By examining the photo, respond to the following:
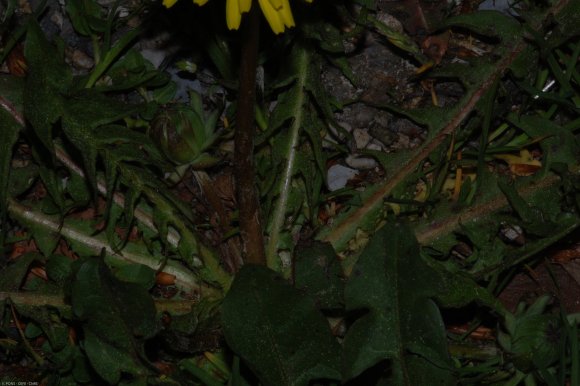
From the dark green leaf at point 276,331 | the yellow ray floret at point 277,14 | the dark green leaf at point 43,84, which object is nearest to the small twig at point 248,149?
the yellow ray floret at point 277,14

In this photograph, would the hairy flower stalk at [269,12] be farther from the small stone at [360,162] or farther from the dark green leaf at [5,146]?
the small stone at [360,162]

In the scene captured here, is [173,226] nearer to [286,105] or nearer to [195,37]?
[286,105]

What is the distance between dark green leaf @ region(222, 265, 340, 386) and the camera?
8.68 feet

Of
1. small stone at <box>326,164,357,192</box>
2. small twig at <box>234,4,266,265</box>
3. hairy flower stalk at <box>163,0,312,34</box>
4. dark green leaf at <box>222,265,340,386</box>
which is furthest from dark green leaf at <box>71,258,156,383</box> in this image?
small stone at <box>326,164,357,192</box>

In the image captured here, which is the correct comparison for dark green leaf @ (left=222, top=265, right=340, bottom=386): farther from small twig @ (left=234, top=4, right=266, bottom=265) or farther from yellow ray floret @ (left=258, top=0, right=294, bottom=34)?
yellow ray floret @ (left=258, top=0, right=294, bottom=34)

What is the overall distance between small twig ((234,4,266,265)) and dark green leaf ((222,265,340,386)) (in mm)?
428

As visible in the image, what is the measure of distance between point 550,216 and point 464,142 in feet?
1.59

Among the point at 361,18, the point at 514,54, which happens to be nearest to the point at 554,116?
the point at 514,54

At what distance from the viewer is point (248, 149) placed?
2852mm

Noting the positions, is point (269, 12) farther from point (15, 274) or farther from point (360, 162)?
point (15, 274)

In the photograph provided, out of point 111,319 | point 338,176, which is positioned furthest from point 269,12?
point 338,176

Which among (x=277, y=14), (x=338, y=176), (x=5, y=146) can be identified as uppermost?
(x=277, y=14)

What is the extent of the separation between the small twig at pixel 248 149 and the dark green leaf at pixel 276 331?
43cm

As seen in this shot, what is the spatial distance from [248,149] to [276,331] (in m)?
0.62
